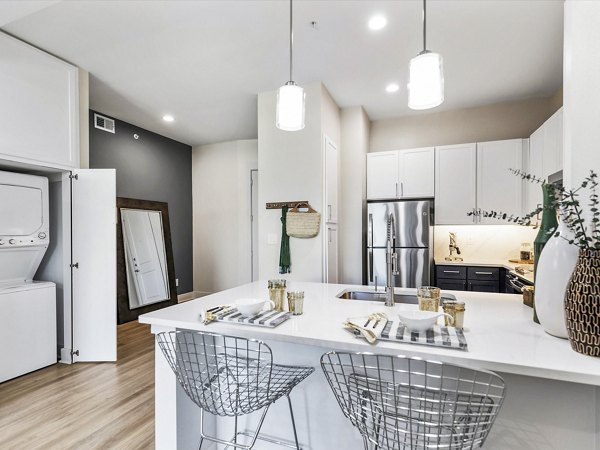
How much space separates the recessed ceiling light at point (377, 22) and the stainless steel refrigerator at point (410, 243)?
2021mm

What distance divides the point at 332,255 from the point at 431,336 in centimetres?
270

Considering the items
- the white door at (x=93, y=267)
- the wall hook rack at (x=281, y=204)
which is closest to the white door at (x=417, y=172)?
the wall hook rack at (x=281, y=204)

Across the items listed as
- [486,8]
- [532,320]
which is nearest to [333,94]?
[486,8]

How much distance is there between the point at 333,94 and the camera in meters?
3.86

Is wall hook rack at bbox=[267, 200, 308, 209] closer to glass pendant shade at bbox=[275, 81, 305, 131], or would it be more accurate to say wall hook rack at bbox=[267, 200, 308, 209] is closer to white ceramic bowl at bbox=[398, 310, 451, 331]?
glass pendant shade at bbox=[275, 81, 305, 131]

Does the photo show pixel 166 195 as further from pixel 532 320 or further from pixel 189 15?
pixel 532 320

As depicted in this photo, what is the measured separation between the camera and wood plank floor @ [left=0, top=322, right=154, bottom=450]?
1.98 meters

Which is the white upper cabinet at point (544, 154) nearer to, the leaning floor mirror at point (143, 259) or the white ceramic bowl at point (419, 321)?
the white ceramic bowl at point (419, 321)

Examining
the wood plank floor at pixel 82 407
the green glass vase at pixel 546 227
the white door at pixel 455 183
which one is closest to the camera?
the green glass vase at pixel 546 227

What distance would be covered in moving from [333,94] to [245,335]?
10.5ft

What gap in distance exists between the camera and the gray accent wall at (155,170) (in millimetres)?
4398

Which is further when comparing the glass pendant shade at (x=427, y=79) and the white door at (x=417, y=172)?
the white door at (x=417, y=172)

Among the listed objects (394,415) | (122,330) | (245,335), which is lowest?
(122,330)

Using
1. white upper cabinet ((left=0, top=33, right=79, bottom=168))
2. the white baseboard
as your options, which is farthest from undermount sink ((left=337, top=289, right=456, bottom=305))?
the white baseboard
